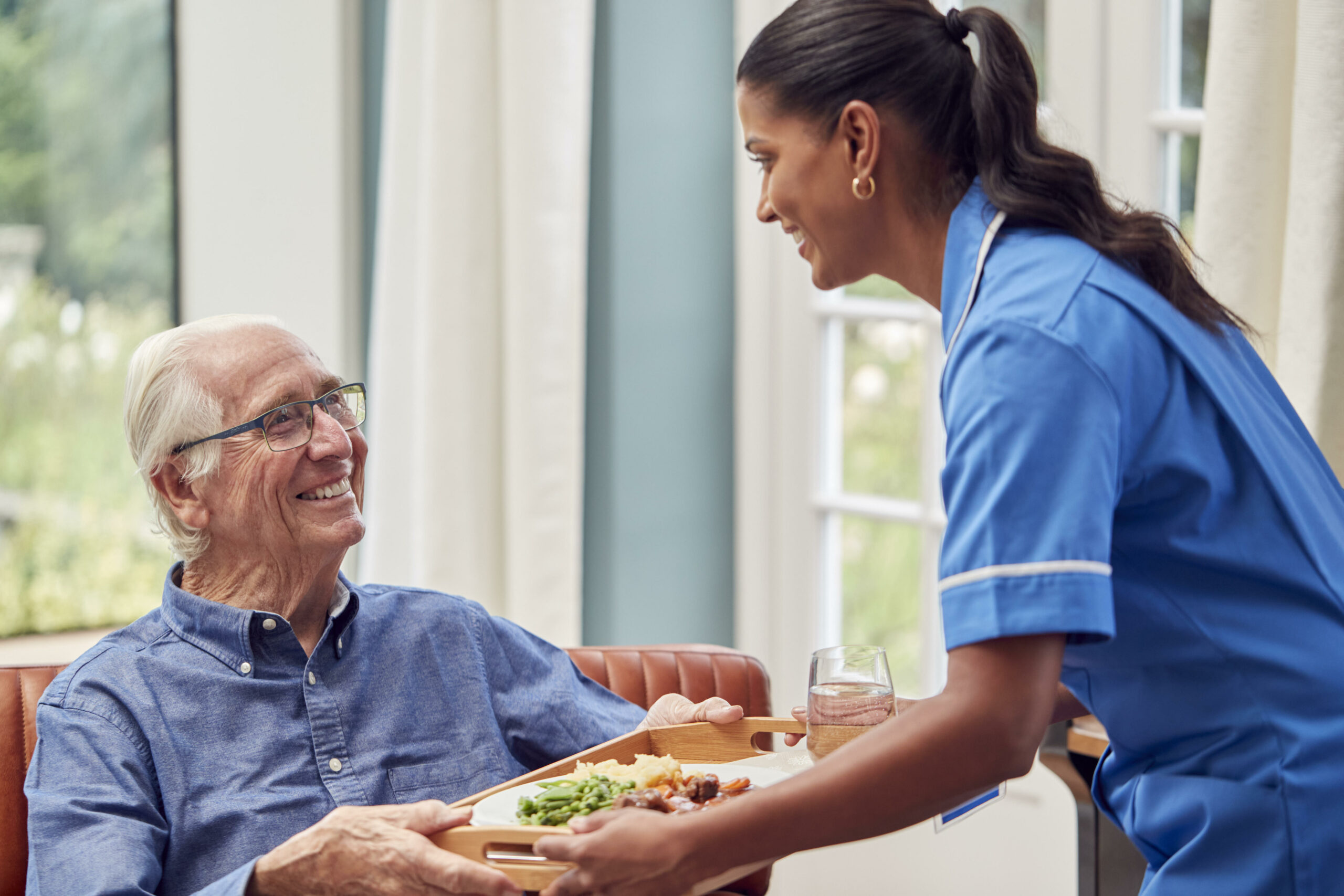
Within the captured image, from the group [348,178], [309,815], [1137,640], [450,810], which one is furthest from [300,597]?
[348,178]

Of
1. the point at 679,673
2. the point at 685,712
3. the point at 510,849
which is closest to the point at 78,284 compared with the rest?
the point at 679,673

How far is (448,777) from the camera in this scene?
1.62 m

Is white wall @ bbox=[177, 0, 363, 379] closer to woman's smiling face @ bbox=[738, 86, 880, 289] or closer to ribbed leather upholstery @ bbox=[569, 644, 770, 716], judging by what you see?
ribbed leather upholstery @ bbox=[569, 644, 770, 716]

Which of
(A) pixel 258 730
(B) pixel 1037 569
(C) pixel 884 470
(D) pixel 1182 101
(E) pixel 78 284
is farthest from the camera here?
(E) pixel 78 284

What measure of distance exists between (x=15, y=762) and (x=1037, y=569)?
142 cm

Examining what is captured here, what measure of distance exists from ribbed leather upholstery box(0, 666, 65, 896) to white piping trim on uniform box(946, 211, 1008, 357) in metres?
1.28

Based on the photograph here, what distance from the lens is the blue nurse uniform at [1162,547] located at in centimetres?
89

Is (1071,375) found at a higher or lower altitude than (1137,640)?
higher

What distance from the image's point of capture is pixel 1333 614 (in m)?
0.98

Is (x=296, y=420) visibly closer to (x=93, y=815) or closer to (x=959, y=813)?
(x=93, y=815)

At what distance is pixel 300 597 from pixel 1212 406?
1.14 m

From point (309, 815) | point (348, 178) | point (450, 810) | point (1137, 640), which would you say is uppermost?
point (348, 178)

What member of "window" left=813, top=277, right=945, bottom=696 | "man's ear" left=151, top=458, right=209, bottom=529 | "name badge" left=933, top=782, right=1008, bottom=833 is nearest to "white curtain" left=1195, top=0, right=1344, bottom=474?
"window" left=813, top=277, right=945, bottom=696

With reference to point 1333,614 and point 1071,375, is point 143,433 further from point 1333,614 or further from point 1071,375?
point 1333,614
